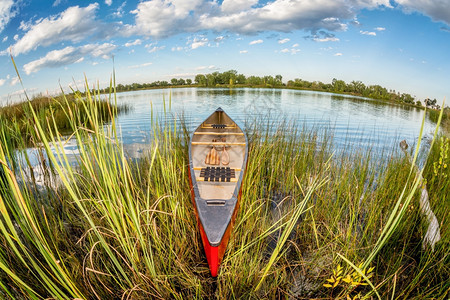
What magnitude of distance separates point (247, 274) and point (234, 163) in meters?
3.48

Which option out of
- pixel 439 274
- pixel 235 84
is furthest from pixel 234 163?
pixel 235 84

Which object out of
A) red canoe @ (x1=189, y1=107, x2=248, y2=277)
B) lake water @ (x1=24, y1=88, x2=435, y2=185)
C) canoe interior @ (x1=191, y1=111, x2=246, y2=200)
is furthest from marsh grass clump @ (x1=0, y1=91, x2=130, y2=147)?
canoe interior @ (x1=191, y1=111, x2=246, y2=200)

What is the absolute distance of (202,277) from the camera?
9.41 ft

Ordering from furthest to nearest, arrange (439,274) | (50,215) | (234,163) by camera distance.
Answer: (234,163), (50,215), (439,274)

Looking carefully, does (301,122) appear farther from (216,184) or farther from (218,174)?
(216,184)

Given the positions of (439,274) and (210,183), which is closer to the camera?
(439,274)

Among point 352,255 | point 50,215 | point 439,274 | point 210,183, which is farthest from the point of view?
point 210,183

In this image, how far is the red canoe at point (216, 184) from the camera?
286 centimetres

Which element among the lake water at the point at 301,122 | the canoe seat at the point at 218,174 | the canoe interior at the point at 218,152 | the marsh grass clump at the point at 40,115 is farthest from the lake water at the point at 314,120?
the canoe seat at the point at 218,174

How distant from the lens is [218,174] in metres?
4.75

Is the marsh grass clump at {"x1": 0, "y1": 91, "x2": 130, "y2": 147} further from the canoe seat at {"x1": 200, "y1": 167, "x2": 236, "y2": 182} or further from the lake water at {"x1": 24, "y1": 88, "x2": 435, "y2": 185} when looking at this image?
the canoe seat at {"x1": 200, "y1": 167, "x2": 236, "y2": 182}

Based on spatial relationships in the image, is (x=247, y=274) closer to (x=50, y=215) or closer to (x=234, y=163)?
(x=50, y=215)

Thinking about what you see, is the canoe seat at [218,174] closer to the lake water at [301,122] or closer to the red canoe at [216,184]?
the red canoe at [216,184]

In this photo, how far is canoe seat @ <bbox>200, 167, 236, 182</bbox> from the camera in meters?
4.57
